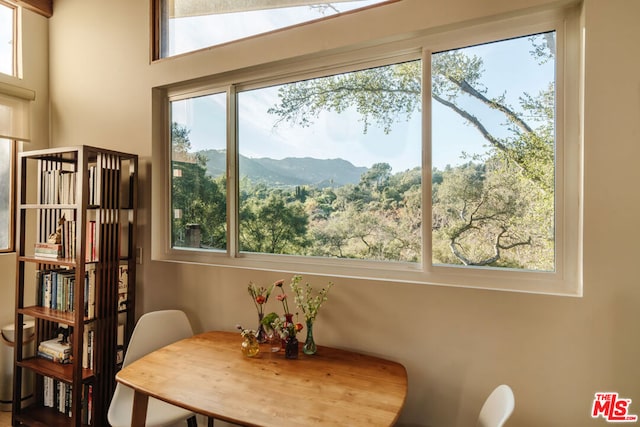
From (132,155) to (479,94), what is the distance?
2300 mm

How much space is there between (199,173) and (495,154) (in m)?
1.95

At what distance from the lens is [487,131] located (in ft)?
5.45

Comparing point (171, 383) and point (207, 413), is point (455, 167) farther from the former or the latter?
point (171, 383)

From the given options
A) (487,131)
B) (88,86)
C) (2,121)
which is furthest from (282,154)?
(2,121)

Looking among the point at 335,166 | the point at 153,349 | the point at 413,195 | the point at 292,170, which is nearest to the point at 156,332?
the point at 153,349

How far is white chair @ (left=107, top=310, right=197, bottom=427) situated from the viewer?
170 cm

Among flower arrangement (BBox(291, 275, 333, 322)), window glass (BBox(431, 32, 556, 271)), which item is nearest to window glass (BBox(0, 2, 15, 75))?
flower arrangement (BBox(291, 275, 333, 322))

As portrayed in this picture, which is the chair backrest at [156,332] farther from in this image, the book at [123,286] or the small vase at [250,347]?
the small vase at [250,347]

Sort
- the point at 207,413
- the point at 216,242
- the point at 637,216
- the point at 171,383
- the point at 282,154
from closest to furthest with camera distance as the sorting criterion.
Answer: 1. the point at 207,413
2. the point at 637,216
3. the point at 171,383
4. the point at 282,154
5. the point at 216,242

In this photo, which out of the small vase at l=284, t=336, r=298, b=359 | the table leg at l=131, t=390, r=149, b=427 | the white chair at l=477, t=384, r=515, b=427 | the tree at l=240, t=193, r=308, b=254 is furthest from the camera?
the tree at l=240, t=193, r=308, b=254

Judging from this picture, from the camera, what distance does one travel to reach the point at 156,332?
2076 millimetres

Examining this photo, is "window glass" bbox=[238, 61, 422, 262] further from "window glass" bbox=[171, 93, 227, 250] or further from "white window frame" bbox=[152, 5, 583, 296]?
"window glass" bbox=[171, 93, 227, 250]

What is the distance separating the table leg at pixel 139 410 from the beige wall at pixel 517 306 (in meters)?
0.71

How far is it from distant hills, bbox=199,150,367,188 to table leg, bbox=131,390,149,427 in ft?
4.42
